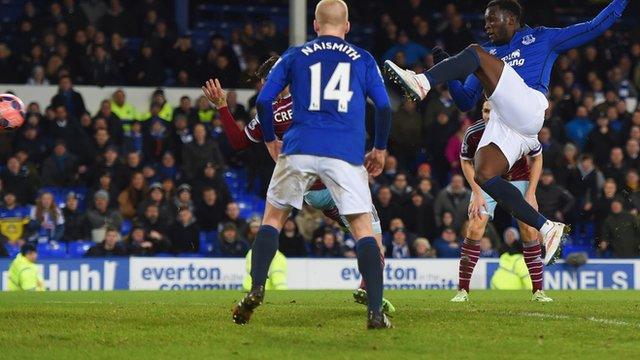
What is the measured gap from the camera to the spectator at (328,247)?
2192cm

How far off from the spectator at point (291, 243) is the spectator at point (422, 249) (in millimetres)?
1955

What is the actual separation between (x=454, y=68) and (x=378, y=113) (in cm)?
142

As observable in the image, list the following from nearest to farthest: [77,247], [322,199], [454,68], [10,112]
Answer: [454,68] → [10,112] → [322,199] → [77,247]

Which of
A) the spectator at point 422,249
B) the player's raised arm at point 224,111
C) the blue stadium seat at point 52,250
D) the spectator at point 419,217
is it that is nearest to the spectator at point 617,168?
the spectator at point 419,217

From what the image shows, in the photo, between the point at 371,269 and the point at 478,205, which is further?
the point at 478,205

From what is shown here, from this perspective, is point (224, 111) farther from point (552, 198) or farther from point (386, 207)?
point (552, 198)

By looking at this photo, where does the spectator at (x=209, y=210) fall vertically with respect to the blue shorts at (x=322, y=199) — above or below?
below

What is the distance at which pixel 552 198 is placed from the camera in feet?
75.9

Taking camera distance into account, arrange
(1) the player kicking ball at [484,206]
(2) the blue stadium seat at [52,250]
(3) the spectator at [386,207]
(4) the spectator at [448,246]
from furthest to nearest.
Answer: (3) the spectator at [386,207]
(4) the spectator at [448,246]
(2) the blue stadium seat at [52,250]
(1) the player kicking ball at [484,206]

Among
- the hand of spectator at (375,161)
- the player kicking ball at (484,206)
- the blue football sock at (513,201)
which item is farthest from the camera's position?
the player kicking ball at (484,206)

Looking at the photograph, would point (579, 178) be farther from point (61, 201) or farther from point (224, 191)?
point (61, 201)

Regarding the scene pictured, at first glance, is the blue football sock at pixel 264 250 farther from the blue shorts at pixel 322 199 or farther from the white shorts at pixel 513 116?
the white shorts at pixel 513 116

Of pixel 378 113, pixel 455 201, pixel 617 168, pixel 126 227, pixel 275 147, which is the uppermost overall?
pixel 378 113

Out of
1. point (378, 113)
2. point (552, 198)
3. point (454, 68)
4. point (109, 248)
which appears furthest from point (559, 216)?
point (378, 113)
